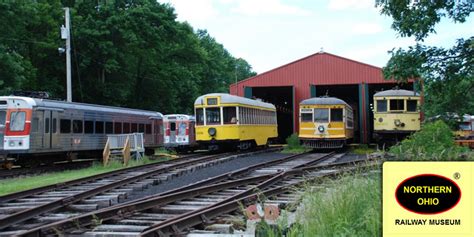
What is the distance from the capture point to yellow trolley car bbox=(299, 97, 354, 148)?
2864cm

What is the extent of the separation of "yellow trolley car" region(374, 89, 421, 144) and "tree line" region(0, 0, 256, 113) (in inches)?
794

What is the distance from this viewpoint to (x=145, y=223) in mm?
7781

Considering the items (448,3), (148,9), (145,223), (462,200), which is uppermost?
(148,9)

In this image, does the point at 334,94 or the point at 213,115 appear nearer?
the point at 213,115

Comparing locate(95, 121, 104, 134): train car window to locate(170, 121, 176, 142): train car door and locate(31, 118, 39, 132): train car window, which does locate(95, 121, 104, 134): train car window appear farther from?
locate(170, 121, 176, 142): train car door

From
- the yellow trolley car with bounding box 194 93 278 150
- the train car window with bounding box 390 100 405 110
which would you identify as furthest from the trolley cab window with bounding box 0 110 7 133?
the train car window with bounding box 390 100 405 110

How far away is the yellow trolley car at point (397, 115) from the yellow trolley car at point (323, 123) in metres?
1.98

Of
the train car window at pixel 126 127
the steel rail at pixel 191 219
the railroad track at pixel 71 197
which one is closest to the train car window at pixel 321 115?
the train car window at pixel 126 127

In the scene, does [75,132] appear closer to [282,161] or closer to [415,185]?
[282,161]

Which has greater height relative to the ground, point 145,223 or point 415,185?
point 415,185

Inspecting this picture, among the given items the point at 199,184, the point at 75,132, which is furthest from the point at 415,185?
the point at 75,132

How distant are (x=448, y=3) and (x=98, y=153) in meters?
17.2

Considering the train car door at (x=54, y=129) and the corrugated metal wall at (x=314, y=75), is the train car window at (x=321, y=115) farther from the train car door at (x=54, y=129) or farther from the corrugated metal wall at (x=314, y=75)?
the train car door at (x=54, y=129)

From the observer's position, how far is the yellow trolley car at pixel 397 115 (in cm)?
2922
